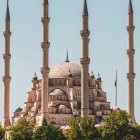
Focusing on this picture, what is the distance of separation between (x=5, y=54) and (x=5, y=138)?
34.9 ft

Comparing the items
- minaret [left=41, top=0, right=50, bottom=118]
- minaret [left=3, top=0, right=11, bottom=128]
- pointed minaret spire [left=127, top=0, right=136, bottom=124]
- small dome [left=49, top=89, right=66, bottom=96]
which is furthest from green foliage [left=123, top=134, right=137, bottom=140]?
small dome [left=49, top=89, right=66, bottom=96]

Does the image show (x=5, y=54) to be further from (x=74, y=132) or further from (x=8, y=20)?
(x=74, y=132)

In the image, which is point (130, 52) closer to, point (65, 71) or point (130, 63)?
point (130, 63)

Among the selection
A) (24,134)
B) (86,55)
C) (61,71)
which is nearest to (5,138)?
(24,134)

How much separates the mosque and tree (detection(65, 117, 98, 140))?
Result: 158 inches

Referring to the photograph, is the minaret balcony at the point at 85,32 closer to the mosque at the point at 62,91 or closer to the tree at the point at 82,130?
the mosque at the point at 62,91

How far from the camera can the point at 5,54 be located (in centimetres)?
8694

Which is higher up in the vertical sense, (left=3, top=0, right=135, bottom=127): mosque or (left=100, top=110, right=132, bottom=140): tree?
(left=3, top=0, right=135, bottom=127): mosque

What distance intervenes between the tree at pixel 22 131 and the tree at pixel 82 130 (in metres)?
3.79

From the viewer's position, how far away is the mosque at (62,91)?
80125 millimetres

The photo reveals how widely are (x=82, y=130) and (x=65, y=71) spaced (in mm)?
24345

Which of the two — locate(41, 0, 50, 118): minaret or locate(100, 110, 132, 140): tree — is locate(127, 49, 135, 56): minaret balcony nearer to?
locate(41, 0, 50, 118): minaret

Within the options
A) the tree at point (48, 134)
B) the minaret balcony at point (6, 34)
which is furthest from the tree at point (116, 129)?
the minaret balcony at point (6, 34)

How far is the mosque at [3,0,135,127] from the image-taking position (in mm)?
80125
